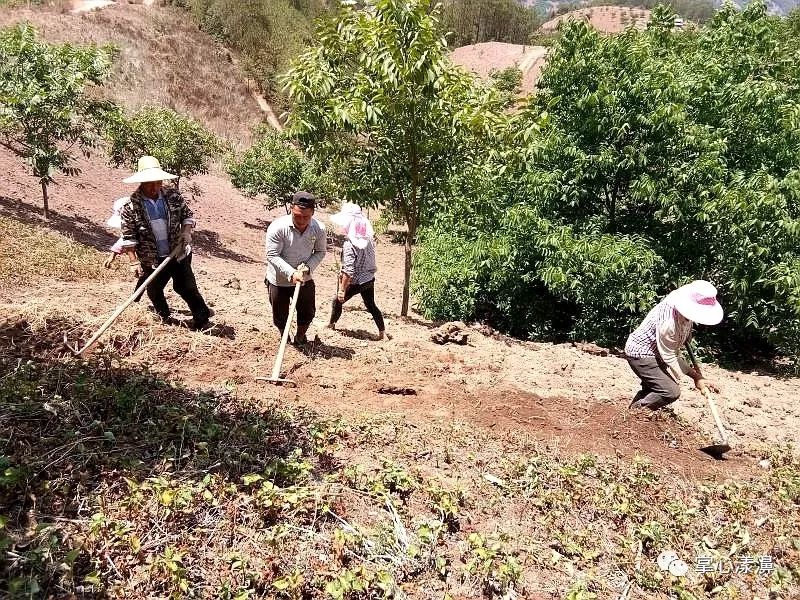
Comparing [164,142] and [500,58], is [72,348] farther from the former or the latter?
[500,58]

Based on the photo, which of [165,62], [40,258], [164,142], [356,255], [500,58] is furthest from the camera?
[500,58]

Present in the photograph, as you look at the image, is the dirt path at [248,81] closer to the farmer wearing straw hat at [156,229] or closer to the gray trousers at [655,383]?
the farmer wearing straw hat at [156,229]

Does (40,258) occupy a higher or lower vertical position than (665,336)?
lower

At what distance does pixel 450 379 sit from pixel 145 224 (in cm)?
298

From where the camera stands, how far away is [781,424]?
17.1 feet

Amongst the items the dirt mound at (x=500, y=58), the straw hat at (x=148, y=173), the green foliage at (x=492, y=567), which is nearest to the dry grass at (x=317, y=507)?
the green foliage at (x=492, y=567)

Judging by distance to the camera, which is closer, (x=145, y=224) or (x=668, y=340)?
(x=668, y=340)

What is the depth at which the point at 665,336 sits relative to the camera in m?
4.22

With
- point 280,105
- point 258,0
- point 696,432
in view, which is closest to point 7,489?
point 696,432

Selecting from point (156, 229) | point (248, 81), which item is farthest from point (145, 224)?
point (248, 81)

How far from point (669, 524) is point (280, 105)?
33109mm

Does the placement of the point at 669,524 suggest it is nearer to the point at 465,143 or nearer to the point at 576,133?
the point at 465,143

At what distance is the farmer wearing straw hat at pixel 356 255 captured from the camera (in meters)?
5.52

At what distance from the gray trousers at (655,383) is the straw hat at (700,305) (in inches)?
21.8
